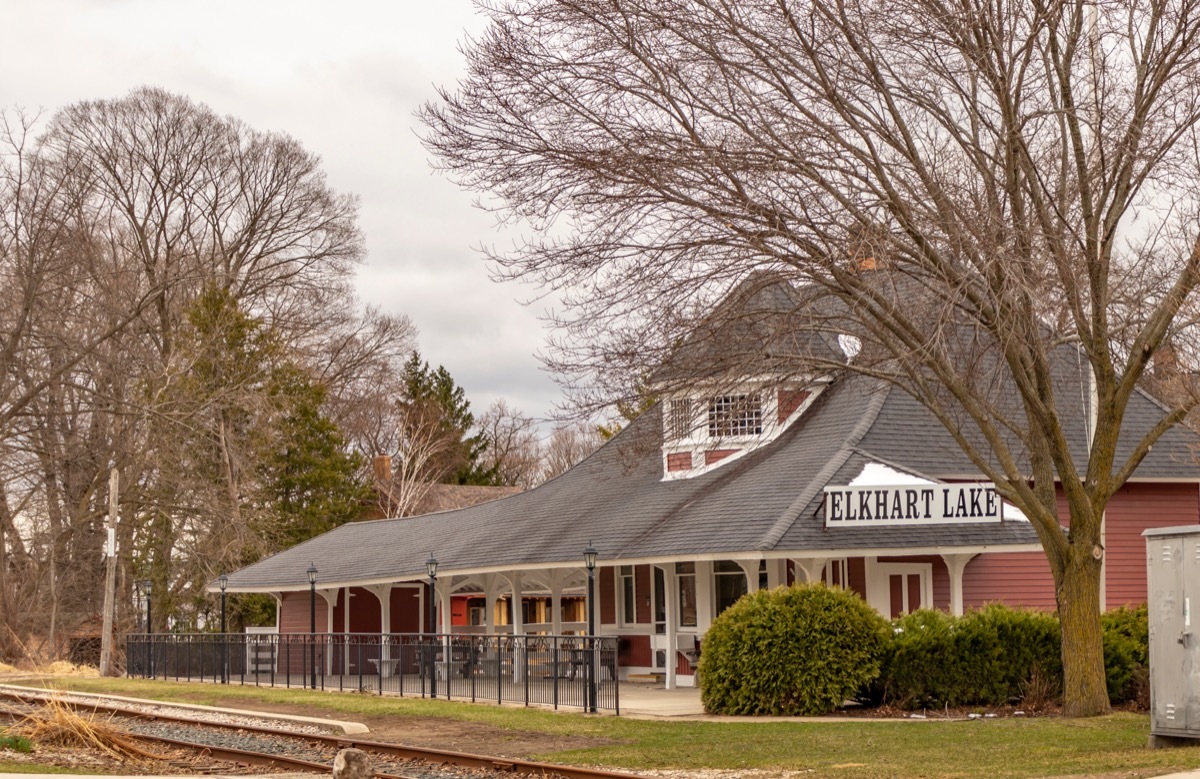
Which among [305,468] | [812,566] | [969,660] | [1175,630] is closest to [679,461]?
[812,566]

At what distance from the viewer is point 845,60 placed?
19.4 meters

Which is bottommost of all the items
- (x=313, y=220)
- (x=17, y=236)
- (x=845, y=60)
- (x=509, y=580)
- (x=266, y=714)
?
(x=266, y=714)

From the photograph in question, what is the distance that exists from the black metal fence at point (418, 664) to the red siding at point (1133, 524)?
991cm

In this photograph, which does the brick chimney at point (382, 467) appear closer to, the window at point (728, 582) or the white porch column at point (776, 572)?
the window at point (728, 582)

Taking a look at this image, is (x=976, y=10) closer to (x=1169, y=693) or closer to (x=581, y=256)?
(x=581, y=256)

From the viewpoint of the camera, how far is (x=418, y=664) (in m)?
29.7

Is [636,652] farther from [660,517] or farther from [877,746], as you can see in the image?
[877,746]

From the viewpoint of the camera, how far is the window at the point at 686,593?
30328 millimetres

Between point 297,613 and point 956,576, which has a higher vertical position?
point 956,576

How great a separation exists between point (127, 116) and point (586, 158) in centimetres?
4038


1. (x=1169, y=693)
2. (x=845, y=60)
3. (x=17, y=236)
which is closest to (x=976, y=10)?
(x=845, y=60)

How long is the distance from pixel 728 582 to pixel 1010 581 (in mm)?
5243

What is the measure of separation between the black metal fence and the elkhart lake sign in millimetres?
4310

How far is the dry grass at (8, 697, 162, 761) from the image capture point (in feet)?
58.3
